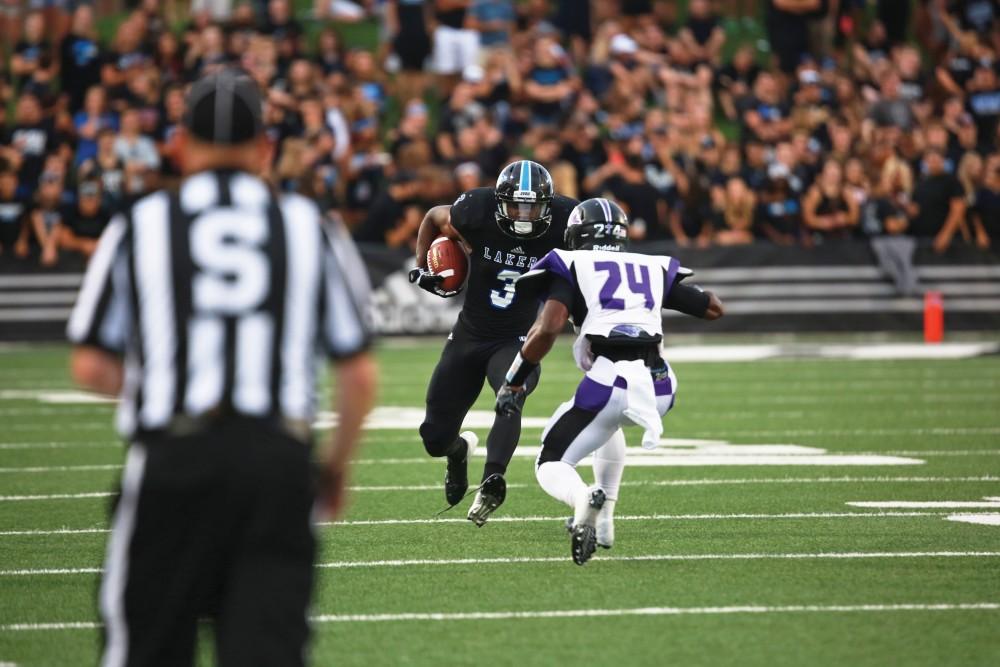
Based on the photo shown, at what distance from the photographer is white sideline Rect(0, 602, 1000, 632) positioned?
5.82 m

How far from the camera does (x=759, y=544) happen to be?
24.0 ft

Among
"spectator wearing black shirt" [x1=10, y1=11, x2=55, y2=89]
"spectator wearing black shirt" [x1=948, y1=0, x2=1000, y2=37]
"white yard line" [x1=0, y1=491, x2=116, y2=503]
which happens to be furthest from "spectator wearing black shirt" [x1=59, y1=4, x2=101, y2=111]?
"white yard line" [x1=0, y1=491, x2=116, y2=503]

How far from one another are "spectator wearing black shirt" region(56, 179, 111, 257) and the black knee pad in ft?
35.9

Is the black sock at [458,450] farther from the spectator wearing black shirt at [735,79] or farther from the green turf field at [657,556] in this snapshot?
the spectator wearing black shirt at [735,79]

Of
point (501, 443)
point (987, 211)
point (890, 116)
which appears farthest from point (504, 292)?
point (890, 116)

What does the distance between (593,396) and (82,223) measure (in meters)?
13.1

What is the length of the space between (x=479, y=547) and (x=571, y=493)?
2.20ft

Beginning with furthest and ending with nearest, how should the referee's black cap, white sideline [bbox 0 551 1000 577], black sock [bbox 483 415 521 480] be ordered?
black sock [bbox 483 415 521 480] → white sideline [bbox 0 551 1000 577] → the referee's black cap

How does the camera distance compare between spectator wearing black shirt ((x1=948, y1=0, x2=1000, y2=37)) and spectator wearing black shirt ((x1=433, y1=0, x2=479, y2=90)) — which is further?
spectator wearing black shirt ((x1=948, y1=0, x2=1000, y2=37))

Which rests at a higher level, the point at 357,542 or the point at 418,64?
the point at 418,64

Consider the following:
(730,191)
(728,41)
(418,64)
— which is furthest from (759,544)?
(728,41)

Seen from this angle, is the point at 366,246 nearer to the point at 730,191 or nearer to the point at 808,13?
the point at 730,191

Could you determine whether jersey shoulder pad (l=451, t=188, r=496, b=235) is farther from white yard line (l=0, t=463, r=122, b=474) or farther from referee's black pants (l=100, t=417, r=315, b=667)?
referee's black pants (l=100, t=417, r=315, b=667)

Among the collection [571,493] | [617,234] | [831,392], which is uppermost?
[617,234]
